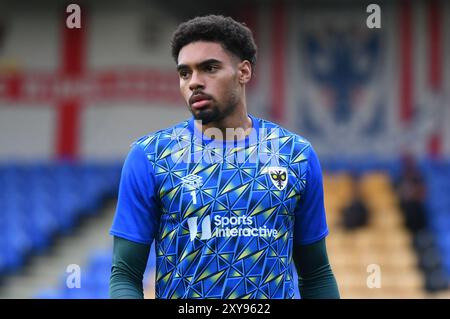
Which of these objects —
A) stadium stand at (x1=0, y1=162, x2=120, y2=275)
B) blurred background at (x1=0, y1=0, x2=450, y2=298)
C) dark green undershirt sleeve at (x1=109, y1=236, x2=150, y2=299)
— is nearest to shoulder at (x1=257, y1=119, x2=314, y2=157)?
dark green undershirt sleeve at (x1=109, y1=236, x2=150, y2=299)

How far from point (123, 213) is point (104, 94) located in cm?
1093

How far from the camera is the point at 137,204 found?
90.9 inches

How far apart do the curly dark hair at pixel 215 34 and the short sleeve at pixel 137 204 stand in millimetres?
354

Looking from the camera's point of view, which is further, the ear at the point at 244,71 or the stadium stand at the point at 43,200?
the stadium stand at the point at 43,200

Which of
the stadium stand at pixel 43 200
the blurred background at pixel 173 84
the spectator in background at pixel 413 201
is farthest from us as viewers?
the blurred background at pixel 173 84

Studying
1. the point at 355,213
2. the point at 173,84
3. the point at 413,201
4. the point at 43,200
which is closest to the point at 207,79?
the point at 355,213

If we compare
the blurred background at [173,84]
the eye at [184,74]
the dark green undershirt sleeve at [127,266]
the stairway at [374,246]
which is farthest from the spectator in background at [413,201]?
the dark green undershirt sleeve at [127,266]

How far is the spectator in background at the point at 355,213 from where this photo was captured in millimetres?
9387

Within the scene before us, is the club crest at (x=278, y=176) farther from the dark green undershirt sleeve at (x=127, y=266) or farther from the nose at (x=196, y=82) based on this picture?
the dark green undershirt sleeve at (x=127, y=266)

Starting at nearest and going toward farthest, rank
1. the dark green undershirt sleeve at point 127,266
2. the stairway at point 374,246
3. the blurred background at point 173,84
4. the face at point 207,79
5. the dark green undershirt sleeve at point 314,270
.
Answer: the dark green undershirt sleeve at point 127,266
the face at point 207,79
the dark green undershirt sleeve at point 314,270
the stairway at point 374,246
the blurred background at point 173,84

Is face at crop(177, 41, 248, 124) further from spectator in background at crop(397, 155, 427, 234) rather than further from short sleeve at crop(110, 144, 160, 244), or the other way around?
spectator in background at crop(397, 155, 427, 234)

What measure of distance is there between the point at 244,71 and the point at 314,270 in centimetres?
62

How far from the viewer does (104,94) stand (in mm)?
13055

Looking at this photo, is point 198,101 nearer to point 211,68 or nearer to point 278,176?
point 211,68
